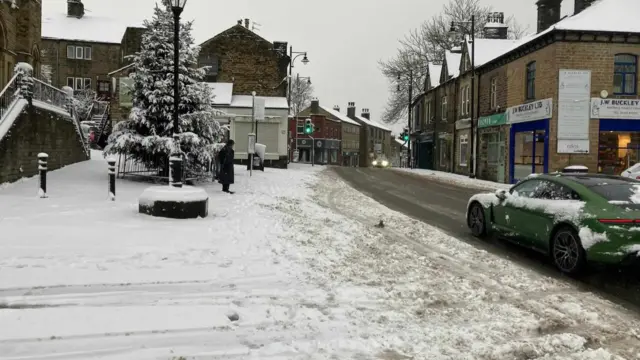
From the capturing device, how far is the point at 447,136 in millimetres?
38906

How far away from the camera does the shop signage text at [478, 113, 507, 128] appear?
2806cm

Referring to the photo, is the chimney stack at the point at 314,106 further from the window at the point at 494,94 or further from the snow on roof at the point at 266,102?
the window at the point at 494,94

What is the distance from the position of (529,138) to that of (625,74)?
200 inches

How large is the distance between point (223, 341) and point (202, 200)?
5613 mm

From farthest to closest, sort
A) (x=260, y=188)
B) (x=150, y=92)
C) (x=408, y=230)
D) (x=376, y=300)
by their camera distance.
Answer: (x=260, y=188) → (x=150, y=92) → (x=408, y=230) → (x=376, y=300)

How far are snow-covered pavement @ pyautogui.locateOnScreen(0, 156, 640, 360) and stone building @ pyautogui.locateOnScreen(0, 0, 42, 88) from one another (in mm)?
9772

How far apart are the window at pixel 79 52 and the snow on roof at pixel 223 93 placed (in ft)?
83.2

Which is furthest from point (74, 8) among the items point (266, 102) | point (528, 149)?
point (528, 149)

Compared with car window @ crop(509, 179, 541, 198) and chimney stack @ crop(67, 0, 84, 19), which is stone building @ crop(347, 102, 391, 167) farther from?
car window @ crop(509, 179, 541, 198)

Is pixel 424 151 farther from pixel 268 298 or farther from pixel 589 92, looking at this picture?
pixel 268 298

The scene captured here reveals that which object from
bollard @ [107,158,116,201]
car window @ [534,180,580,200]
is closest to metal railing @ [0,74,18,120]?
bollard @ [107,158,116,201]

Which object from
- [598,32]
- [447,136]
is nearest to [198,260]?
[598,32]

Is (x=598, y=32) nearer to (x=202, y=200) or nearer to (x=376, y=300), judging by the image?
(x=202, y=200)

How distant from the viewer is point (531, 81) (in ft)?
83.7
